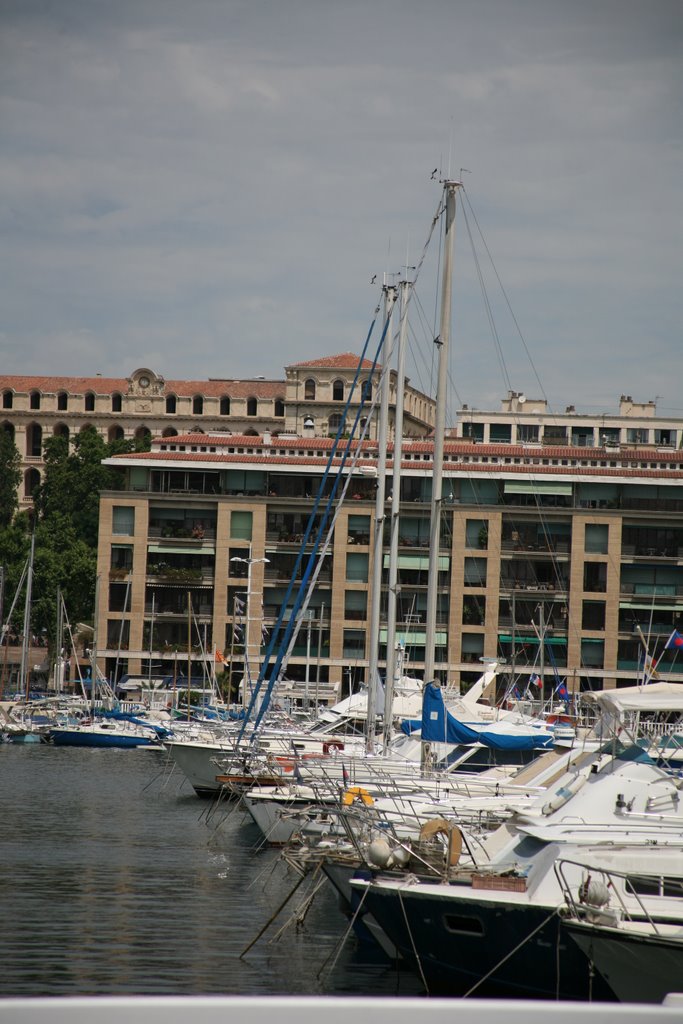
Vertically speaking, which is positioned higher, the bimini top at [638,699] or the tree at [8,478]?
the tree at [8,478]

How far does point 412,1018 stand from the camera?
4.75 m

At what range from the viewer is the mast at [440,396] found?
30969 mm

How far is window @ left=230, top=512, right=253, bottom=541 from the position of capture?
3573 inches

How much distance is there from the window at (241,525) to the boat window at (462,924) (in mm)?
73588

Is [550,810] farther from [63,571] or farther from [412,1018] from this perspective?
[63,571]

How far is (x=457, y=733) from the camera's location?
34.2 meters

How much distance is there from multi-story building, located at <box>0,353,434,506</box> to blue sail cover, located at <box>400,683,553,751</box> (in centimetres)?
9908

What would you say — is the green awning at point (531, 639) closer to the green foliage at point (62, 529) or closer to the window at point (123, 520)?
the window at point (123, 520)

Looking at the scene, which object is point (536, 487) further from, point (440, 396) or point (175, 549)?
point (440, 396)

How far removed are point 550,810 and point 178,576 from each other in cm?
7036

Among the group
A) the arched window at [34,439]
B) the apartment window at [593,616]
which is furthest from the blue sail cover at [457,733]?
the arched window at [34,439]

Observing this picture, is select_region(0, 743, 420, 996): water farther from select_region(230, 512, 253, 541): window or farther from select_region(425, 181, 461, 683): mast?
select_region(230, 512, 253, 541): window

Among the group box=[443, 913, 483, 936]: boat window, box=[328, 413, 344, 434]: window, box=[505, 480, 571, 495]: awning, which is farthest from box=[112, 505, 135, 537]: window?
box=[443, 913, 483, 936]: boat window

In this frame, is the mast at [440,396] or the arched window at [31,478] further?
the arched window at [31,478]
